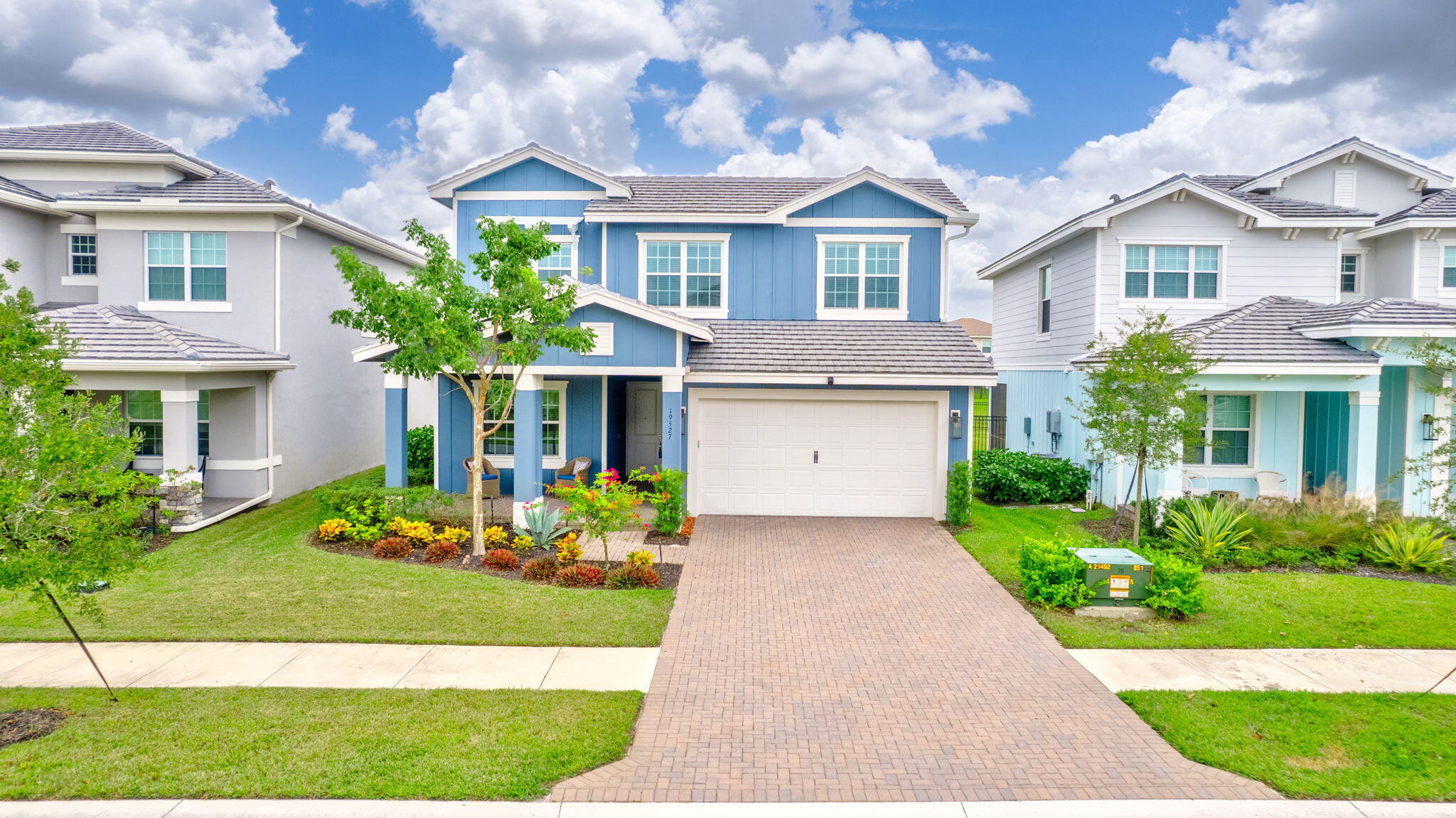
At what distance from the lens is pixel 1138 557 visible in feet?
33.0

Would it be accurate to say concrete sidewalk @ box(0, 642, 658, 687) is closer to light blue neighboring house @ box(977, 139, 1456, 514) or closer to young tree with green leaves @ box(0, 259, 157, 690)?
young tree with green leaves @ box(0, 259, 157, 690)

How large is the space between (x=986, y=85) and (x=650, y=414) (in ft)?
46.4

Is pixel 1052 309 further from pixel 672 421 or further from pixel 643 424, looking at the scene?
pixel 672 421

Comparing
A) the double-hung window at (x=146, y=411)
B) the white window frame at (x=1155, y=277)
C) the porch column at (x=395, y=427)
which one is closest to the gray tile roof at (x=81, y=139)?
the double-hung window at (x=146, y=411)

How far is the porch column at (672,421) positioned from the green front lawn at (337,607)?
4.16 metres

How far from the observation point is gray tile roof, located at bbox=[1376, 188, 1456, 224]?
1695 cm

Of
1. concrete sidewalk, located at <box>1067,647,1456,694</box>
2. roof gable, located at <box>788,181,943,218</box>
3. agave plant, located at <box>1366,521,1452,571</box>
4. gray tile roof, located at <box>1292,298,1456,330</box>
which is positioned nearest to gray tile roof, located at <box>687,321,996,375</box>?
roof gable, located at <box>788,181,943,218</box>

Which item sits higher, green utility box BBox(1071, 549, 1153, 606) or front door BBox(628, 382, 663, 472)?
front door BBox(628, 382, 663, 472)

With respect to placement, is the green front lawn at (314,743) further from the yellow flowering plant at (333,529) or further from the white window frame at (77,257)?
the white window frame at (77,257)

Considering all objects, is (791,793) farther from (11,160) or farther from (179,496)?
(11,160)

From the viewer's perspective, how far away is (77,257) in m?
16.9

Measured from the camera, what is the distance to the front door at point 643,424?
18.4 m

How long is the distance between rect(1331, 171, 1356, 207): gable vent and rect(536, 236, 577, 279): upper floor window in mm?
17382

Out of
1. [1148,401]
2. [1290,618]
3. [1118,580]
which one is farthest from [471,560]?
[1290,618]
